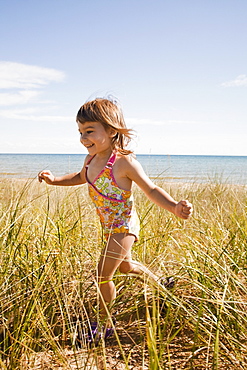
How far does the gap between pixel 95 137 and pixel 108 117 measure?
5.6 inches

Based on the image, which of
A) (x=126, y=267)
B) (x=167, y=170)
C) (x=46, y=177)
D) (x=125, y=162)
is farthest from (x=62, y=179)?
(x=167, y=170)

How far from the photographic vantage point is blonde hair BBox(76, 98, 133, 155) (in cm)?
207

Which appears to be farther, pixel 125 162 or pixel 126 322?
pixel 125 162

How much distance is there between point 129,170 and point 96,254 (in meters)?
0.67

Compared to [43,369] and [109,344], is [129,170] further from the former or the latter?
[43,369]

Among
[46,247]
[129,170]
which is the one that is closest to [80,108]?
[129,170]

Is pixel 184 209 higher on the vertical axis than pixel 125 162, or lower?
lower

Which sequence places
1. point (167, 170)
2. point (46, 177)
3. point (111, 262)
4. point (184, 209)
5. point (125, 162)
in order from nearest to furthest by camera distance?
point (184, 209), point (111, 262), point (125, 162), point (46, 177), point (167, 170)

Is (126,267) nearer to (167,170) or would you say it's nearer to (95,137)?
(95,137)


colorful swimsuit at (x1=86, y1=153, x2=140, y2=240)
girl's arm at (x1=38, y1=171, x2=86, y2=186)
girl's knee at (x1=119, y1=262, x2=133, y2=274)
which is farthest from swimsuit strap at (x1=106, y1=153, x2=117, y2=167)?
girl's knee at (x1=119, y1=262, x2=133, y2=274)

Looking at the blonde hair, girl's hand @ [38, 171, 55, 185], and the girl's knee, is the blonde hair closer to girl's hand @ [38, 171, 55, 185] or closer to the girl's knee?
girl's hand @ [38, 171, 55, 185]

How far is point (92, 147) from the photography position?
207cm

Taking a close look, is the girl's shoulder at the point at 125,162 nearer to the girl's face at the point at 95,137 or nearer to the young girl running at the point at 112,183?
the young girl running at the point at 112,183

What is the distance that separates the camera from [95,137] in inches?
80.5
